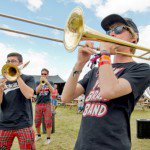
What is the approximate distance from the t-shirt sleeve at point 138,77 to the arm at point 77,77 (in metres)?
0.39

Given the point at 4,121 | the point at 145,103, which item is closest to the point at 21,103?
the point at 4,121

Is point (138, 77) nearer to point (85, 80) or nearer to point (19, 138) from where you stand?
point (85, 80)

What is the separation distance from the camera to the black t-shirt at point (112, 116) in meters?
2.05

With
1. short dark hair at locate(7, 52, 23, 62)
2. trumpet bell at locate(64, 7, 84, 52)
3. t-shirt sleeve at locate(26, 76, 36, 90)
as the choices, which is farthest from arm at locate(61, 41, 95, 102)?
short dark hair at locate(7, 52, 23, 62)

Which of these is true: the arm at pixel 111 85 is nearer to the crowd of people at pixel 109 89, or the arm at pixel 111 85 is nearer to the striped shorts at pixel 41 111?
the crowd of people at pixel 109 89

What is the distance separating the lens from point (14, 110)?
3.96 m

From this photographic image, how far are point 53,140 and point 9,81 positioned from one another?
351 cm

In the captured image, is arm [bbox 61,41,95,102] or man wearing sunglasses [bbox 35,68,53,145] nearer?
arm [bbox 61,41,95,102]

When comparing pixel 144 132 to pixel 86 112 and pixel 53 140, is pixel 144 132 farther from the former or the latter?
pixel 86 112

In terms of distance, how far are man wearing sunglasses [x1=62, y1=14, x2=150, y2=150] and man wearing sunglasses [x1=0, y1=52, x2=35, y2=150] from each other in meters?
1.83

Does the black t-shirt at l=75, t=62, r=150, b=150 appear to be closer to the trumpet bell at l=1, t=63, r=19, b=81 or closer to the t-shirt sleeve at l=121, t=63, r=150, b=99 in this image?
the t-shirt sleeve at l=121, t=63, r=150, b=99

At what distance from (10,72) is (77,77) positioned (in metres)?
1.90

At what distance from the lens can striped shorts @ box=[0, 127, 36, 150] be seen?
152 inches

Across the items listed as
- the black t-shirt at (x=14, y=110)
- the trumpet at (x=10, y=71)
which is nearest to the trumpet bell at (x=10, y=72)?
the trumpet at (x=10, y=71)
